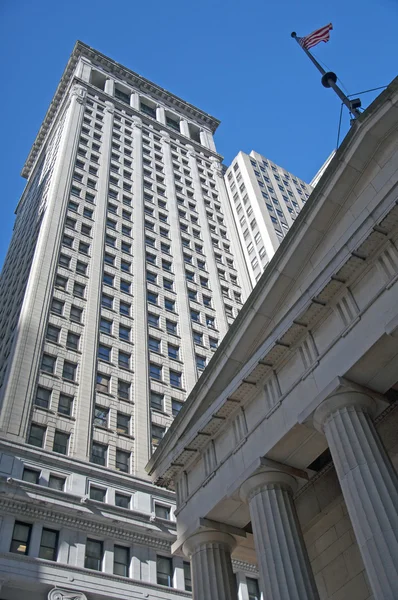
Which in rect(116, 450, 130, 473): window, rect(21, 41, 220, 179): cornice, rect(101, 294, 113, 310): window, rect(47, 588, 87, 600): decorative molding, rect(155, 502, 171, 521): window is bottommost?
rect(47, 588, 87, 600): decorative molding

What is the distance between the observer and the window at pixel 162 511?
125ft

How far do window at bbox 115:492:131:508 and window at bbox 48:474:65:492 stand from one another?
359 cm

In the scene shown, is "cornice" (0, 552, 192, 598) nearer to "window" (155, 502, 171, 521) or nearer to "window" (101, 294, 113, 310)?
"window" (155, 502, 171, 521)

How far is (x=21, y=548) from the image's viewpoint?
31312 mm

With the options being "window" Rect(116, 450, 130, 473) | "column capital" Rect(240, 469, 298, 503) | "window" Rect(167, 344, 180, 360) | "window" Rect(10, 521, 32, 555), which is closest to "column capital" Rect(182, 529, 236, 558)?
"column capital" Rect(240, 469, 298, 503)

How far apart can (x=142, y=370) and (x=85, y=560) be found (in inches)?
734

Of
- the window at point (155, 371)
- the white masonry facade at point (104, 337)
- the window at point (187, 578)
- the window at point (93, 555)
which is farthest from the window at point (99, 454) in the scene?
the window at point (155, 371)

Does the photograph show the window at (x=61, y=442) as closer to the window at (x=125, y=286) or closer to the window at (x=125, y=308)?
the window at (x=125, y=308)

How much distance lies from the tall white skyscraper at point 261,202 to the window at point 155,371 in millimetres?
29665

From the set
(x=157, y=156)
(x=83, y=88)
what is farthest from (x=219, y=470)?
(x=83, y=88)

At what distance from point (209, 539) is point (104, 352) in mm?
29072

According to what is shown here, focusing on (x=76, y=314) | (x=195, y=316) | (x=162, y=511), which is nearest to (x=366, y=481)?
(x=162, y=511)

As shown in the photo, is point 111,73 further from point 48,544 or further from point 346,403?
point 346,403

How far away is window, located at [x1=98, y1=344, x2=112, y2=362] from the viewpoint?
48.4 metres
